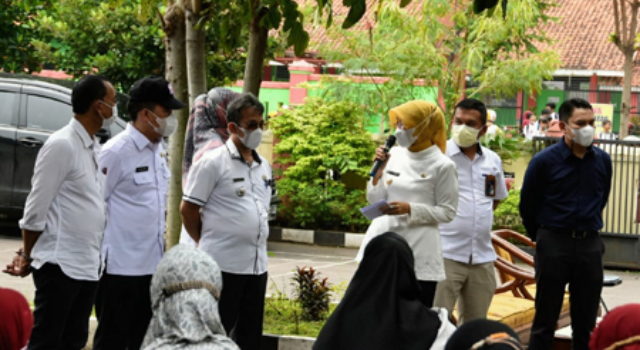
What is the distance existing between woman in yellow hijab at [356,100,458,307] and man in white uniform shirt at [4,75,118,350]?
5.42 ft

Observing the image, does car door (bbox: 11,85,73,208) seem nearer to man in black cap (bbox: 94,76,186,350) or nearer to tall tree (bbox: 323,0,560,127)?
tall tree (bbox: 323,0,560,127)

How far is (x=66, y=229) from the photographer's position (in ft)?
16.7

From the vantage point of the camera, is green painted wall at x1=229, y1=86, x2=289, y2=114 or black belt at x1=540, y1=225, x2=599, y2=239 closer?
black belt at x1=540, y1=225, x2=599, y2=239

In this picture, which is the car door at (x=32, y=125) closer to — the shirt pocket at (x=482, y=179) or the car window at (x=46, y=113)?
the car window at (x=46, y=113)

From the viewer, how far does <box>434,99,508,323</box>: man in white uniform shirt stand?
629 cm

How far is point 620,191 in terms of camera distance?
12523mm

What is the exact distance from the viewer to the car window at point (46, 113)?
12.6 metres

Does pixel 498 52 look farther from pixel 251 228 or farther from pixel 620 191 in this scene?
pixel 251 228

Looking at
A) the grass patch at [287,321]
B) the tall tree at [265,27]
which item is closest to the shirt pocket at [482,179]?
the tall tree at [265,27]

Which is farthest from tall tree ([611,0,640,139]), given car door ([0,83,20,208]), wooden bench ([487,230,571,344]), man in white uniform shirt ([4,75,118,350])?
man in white uniform shirt ([4,75,118,350])

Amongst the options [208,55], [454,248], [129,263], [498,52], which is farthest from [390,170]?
[498,52]

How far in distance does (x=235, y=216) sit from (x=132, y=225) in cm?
61

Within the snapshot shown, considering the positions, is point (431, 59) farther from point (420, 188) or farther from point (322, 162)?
point (420, 188)

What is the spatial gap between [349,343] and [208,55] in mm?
11490
